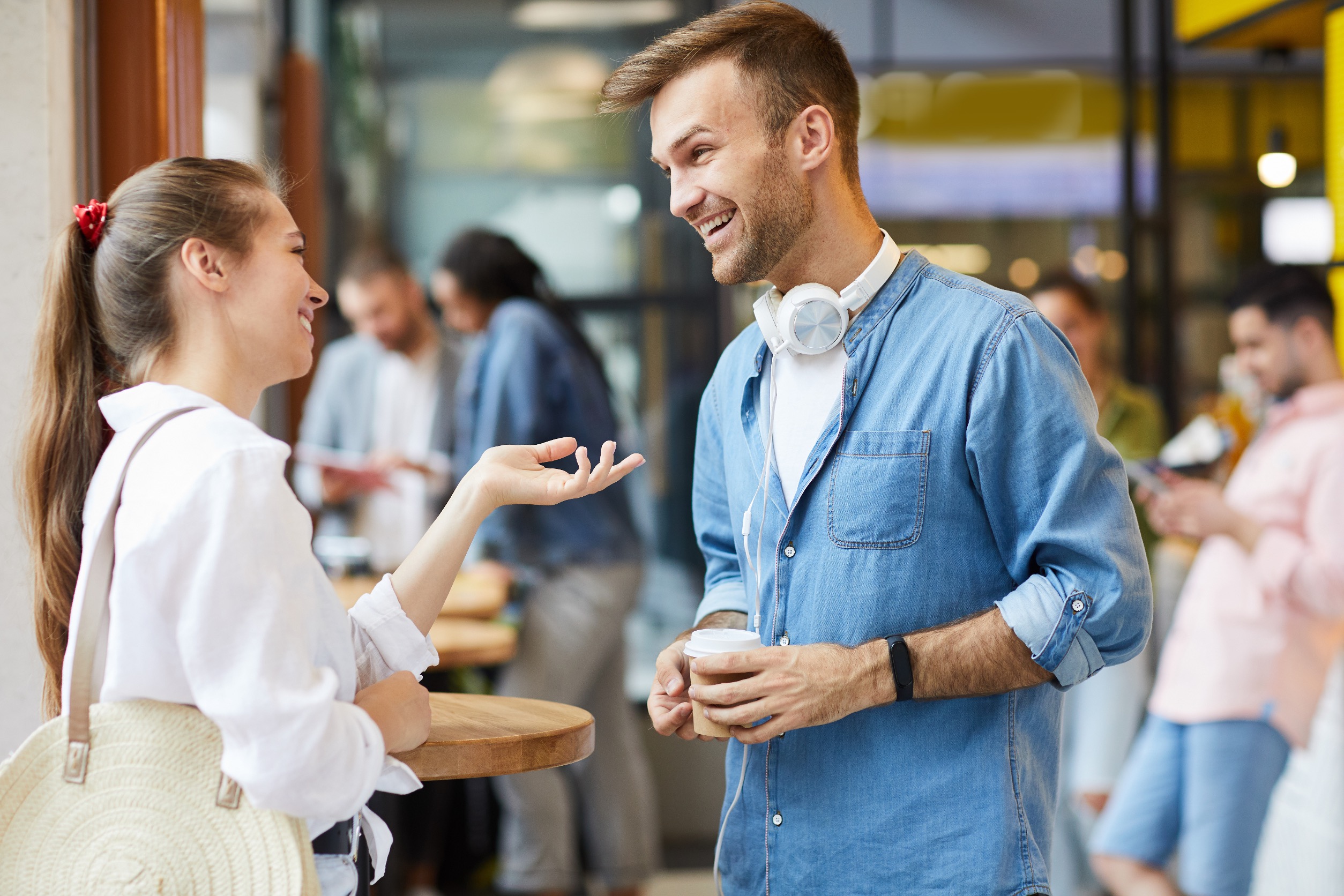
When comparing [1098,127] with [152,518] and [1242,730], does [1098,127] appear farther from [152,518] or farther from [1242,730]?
[152,518]

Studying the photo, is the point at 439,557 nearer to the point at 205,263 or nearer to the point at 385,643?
the point at 385,643

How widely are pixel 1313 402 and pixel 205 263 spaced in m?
2.68

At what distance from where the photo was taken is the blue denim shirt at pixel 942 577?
4.39 feet

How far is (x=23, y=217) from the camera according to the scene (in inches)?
72.6

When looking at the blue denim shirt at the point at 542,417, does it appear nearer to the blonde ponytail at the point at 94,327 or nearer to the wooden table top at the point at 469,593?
the wooden table top at the point at 469,593

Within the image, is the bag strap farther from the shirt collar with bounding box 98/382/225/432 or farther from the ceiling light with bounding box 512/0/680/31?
the ceiling light with bounding box 512/0/680/31

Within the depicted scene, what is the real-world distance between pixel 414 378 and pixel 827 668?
3.11 metres

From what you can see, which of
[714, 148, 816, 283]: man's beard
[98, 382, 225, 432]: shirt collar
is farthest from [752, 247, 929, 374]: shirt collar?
[98, 382, 225, 432]: shirt collar

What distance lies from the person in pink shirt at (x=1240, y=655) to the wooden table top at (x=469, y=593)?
5.77 ft

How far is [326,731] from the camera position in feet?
3.56

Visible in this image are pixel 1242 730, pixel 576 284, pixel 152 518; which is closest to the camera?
pixel 152 518

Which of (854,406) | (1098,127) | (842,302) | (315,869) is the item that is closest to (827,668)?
(854,406)

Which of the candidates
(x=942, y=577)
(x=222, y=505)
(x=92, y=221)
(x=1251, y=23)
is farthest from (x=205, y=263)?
(x=1251, y=23)

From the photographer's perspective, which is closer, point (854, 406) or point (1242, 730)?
point (854, 406)
